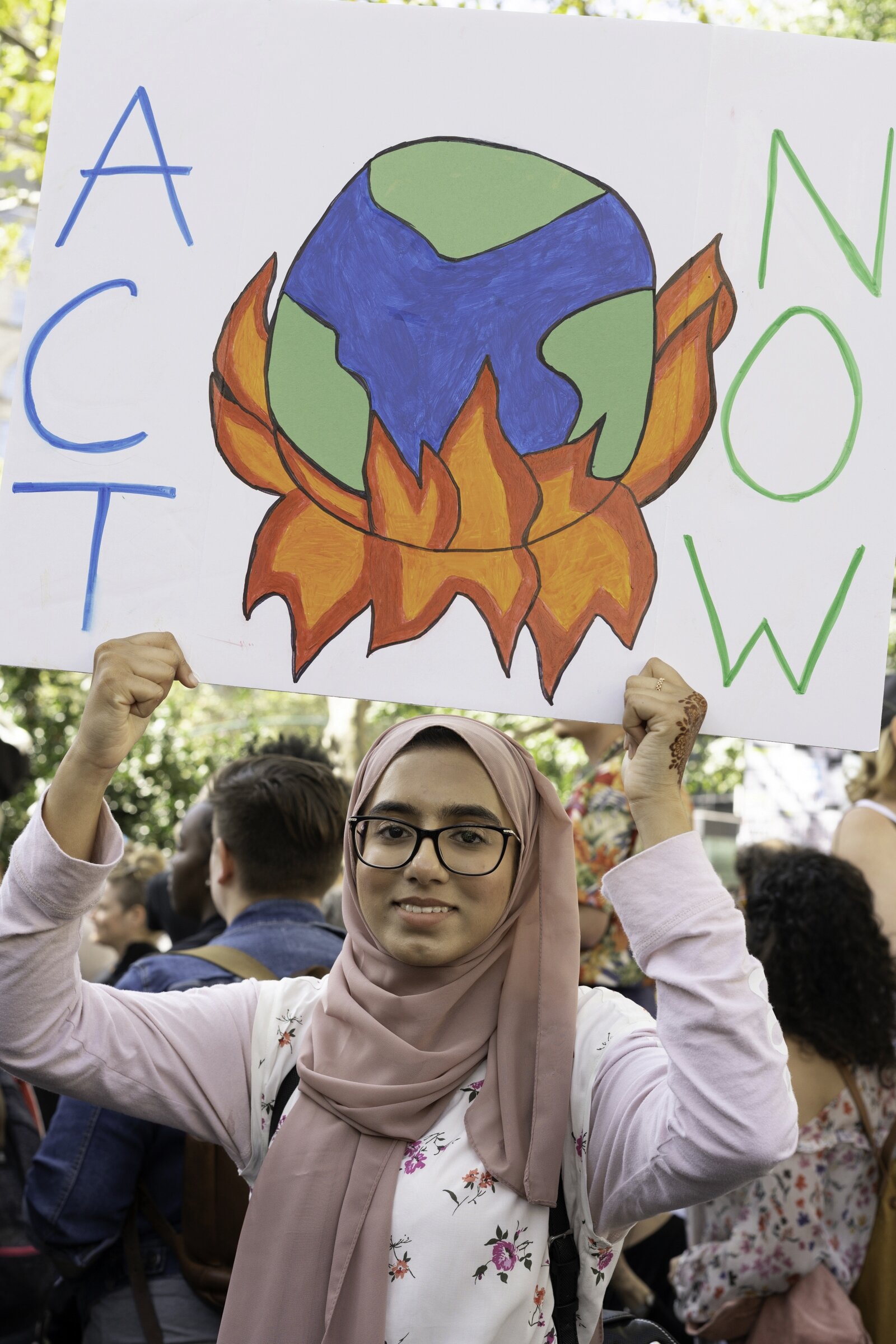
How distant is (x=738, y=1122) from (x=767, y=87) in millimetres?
1499

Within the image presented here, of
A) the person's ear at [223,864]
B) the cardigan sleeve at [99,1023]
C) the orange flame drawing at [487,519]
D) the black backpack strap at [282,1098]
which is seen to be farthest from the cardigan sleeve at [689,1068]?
the person's ear at [223,864]

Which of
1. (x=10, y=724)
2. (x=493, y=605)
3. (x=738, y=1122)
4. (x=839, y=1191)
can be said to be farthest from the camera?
(x=10, y=724)

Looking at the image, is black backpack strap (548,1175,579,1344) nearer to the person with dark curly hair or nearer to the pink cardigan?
the pink cardigan

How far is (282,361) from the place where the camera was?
1.93m

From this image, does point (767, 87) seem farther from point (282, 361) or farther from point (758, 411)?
point (282, 361)

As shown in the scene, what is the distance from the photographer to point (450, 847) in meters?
1.91

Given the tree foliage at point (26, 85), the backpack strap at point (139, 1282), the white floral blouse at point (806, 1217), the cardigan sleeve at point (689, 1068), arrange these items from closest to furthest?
the cardigan sleeve at point (689, 1068), the backpack strap at point (139, 1282), the white floral blouse at point (806, 1217), the tree foliage at point (26, 85)

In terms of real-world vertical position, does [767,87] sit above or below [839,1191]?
above

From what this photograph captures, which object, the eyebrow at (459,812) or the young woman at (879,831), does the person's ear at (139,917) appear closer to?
the young woman at (879,831)

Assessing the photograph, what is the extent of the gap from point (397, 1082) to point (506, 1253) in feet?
0.94

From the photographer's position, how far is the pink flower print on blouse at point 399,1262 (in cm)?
170

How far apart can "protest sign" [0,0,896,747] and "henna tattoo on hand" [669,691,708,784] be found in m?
0.05

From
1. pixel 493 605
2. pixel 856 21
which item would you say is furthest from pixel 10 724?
pixel 856 21

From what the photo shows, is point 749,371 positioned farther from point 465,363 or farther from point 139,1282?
point 139,1282
